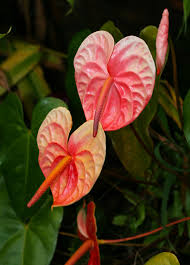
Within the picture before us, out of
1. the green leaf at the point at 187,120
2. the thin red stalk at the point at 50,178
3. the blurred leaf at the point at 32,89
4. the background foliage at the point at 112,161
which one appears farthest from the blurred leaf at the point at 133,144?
the blurred leaf at the point at 32,89

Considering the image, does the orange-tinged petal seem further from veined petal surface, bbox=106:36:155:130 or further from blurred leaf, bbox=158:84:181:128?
blurred leaf, bbox=158:84:181:128

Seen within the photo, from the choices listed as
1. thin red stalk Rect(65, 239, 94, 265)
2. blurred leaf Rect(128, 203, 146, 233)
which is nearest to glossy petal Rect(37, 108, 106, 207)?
thin red stalk Rect(65, 239, 94, 265)

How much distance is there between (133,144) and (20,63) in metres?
0.52

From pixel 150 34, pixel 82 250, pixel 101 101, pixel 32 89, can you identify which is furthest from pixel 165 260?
pixel 32 89

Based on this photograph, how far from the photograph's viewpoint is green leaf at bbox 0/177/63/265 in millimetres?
656

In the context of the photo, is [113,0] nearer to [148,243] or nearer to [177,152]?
[177,152]

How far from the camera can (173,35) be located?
3.34 feet

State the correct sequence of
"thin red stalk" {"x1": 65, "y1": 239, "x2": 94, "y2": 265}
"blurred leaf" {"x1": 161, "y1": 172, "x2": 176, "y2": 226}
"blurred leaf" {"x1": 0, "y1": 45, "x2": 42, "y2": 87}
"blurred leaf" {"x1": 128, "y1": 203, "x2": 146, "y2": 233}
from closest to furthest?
"thin red stalk" {"x1": 65, "y1": 239, "x2": 94, "y2": 265}, "blurred leaf" {"x1": 161, "y1": 172, "x2": 176, "y2": 226}, "blurred leaf" {"x1": 128, "y1": 203, "x2": 146, "y2": 233}, "blurred leaf" {"x1": 0, "y1": 45, "x2": 42, "y2": 87}

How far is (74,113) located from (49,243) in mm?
245

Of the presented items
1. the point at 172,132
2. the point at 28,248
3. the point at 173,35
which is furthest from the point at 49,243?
the point at 173,35

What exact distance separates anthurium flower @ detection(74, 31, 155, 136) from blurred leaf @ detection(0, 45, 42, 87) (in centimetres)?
58

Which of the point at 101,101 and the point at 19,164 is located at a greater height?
the point at 101,101

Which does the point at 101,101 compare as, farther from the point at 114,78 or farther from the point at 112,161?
the point at 112,161

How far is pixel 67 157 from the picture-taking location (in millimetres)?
489
